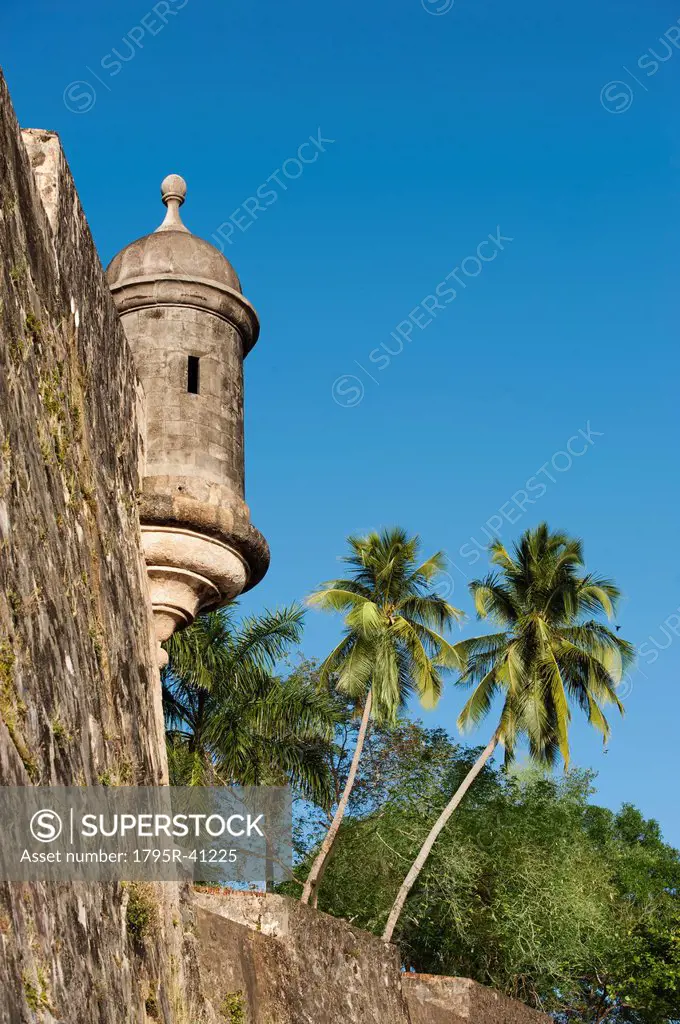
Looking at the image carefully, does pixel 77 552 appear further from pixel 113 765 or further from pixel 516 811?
pixel 516 811

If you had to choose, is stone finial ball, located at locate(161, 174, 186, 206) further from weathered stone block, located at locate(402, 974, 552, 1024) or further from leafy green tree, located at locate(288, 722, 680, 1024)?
leafy green tree, located at locate(288, 722, 680, 1024)

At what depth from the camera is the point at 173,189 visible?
9984 millimetres

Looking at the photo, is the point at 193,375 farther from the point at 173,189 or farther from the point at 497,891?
the point at 497,891

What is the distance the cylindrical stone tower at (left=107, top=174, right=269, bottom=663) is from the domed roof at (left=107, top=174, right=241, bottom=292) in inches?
0.4

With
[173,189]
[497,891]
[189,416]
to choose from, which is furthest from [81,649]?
[497,891]

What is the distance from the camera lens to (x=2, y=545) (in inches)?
175

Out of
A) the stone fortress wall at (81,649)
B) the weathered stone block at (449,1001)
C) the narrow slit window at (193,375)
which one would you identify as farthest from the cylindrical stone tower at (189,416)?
the weathered stone block at (449,1001)

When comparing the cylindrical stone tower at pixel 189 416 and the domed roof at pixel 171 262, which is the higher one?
the domed roof at pixel 171 262

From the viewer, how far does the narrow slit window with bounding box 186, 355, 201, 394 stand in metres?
8.83

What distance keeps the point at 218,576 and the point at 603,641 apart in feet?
60.7

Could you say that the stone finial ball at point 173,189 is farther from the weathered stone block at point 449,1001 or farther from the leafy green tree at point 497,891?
the leafy green tree at point 497,891

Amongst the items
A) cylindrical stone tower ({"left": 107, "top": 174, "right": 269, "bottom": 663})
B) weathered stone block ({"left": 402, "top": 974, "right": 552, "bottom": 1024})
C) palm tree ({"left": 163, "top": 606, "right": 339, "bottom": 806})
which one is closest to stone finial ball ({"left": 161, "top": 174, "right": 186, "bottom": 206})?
cylindrical stone tower ({"left": 107, "top": 174, "right": 269, "bottom": 663})

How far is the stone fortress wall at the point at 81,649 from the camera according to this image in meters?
4.43

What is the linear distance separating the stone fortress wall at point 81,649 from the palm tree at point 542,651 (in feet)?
53.6
